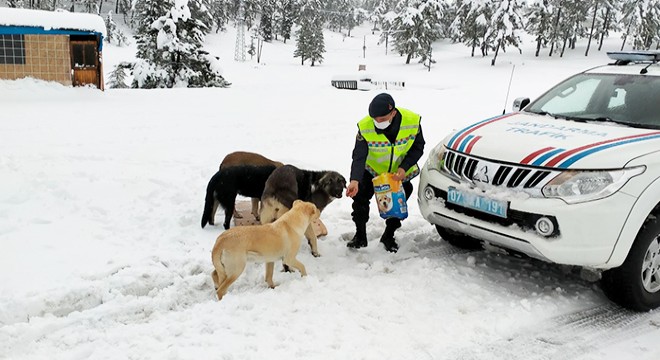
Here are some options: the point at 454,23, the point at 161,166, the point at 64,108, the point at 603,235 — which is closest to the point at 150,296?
the point at 603,235

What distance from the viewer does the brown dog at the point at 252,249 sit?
4.17m

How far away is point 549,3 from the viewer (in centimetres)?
5006

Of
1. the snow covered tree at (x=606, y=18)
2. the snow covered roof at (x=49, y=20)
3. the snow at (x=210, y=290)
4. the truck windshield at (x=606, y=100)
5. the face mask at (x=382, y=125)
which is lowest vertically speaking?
the snow at (x=210, y=290)

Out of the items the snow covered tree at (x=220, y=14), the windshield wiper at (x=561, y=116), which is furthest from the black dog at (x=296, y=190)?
the snow covered tree at (x=220, y=14)

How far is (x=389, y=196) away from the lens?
5.32 metres

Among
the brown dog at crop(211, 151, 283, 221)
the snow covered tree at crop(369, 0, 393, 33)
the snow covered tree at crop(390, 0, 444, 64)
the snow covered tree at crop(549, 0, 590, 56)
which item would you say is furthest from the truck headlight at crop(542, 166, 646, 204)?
the snow covered tree at crop(369, 0, 393, 33)

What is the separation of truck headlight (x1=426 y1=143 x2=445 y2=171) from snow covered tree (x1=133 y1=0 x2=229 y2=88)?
2089 cm

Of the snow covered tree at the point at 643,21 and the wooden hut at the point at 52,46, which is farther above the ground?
the snow covered tree at the point at 643,21

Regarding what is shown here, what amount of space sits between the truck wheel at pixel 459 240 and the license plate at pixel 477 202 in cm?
85

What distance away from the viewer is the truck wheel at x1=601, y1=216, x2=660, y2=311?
4094mm

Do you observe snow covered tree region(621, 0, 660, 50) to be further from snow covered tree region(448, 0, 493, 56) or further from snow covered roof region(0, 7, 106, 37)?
snow covered roof region(0, 7, 106, 37)

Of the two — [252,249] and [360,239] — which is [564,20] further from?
[252,249]

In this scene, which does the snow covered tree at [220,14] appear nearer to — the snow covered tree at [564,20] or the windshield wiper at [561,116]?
the snow covered tree at [564,20]

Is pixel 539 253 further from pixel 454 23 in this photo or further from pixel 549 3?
pixel 454 23
